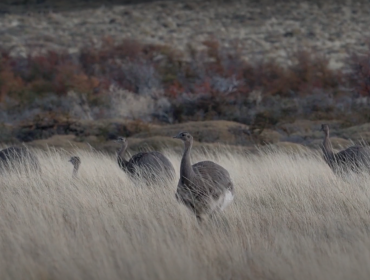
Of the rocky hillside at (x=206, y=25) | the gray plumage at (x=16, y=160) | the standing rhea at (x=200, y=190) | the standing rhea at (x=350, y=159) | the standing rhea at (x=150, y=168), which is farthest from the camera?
the rocky hillside at (x=206, y=25)

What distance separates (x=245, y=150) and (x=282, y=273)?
1104 cm

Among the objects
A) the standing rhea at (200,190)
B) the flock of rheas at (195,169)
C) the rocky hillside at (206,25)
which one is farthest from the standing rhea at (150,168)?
the rocky hillside at (206,25)

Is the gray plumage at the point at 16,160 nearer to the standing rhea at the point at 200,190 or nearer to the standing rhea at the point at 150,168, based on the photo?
the standing rhea at the point at 150,168

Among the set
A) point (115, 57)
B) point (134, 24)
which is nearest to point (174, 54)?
point (115, 57)

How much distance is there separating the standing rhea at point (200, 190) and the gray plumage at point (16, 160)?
13.0ft

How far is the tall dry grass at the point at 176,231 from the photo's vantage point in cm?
606

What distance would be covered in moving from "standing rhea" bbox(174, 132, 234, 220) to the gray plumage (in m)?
→ 3.95

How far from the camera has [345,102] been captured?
2653 centimetres

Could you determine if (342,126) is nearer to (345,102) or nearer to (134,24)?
(345,102)

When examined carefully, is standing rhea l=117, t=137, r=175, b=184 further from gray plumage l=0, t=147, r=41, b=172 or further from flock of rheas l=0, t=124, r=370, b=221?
gray plumage l=0, t=147, r=41, b=172

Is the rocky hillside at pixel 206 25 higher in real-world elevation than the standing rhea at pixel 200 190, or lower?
lower

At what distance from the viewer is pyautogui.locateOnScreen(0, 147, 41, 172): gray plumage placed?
38.7 feet

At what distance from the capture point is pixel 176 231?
7070 mm

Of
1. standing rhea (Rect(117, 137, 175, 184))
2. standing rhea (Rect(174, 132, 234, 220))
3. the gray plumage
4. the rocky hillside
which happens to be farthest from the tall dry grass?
the rocky hillside
